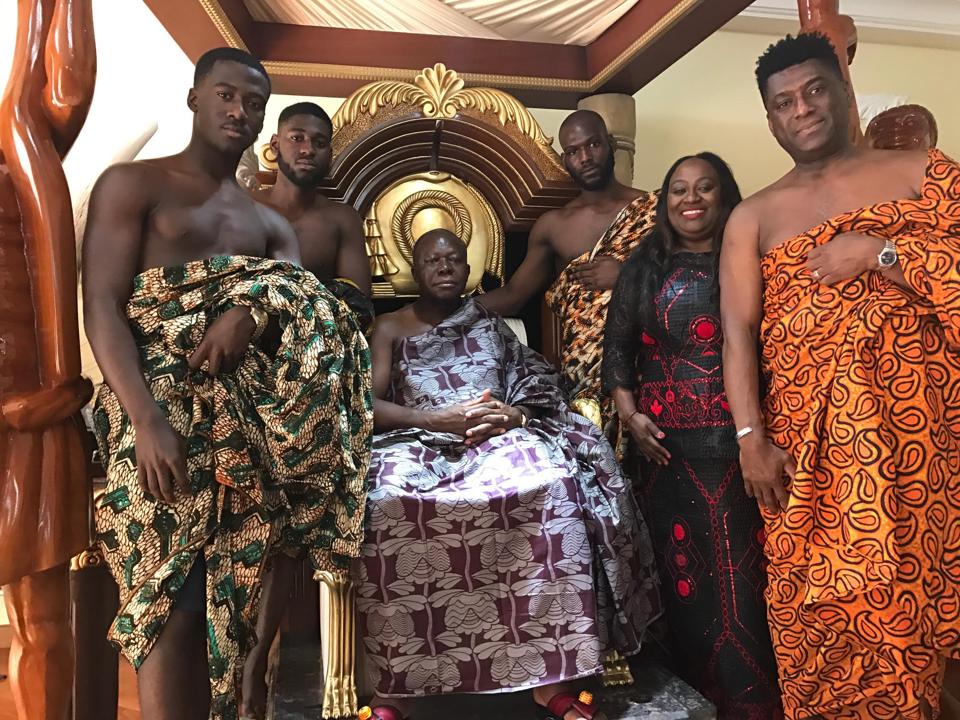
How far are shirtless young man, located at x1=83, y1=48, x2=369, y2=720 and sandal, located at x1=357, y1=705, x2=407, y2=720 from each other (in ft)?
1.19

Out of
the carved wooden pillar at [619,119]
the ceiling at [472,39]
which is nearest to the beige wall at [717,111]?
the carved wooden pillar at [619,119]

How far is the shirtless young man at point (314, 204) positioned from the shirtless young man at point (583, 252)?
24.7 inches

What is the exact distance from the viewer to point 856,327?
1.92 metres

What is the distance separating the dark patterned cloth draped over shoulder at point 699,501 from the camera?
221cm

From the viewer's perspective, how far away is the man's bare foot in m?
1.98

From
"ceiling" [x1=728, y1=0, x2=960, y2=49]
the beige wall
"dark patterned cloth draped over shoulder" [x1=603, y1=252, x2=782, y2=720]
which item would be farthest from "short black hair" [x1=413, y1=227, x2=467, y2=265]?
"ceiling" [x1=728, y1=0, x2=960, y2=49]

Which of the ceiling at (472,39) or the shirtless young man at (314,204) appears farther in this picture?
the ceiling at (472,39)

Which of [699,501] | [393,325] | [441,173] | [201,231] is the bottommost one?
[699,501]

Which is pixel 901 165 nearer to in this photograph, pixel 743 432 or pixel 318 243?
pixel 743 432

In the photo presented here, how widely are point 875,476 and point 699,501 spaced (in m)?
0.57

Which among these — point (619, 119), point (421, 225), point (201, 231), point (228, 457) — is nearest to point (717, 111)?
point (619, 119)

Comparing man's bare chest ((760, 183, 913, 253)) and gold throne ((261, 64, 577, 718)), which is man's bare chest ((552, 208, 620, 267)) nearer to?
gold throne ((261, 64, 577, 718))

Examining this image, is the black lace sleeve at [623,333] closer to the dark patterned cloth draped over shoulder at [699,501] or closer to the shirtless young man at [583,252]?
the dark patterned cloth draped over shoulder at [699,501]

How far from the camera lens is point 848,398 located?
190 centimetres
